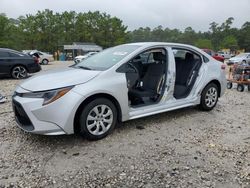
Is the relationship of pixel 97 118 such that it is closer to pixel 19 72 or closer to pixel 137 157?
pixel 137 157

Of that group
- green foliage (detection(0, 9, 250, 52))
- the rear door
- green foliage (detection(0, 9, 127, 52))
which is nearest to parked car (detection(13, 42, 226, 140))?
the rear door

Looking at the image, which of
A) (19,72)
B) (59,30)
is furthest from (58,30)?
(19,72)

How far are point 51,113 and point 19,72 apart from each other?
26.6 ft

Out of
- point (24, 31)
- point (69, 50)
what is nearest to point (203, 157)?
point (69, 50)

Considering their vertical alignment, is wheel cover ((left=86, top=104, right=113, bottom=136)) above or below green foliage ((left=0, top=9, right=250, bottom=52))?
below

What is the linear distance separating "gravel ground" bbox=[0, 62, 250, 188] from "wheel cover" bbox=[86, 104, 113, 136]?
0.62 ft

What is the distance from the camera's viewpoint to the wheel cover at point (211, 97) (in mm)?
5371

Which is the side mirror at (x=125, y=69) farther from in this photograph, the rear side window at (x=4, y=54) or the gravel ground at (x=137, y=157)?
the rear side window at (x=4, y=54)

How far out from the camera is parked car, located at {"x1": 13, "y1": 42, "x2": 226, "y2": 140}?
135 inches

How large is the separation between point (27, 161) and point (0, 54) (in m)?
8.19

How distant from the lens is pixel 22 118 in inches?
144

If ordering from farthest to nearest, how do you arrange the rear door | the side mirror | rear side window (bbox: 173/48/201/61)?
the rear door
rear side window (bbox: 173/48/201/61)
the side mirror

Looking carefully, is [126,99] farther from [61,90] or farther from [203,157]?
[203,157]

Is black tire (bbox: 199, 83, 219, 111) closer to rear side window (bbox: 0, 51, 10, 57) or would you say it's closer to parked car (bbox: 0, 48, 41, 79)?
parked car (bbox: 0, 48, 41, 79)
